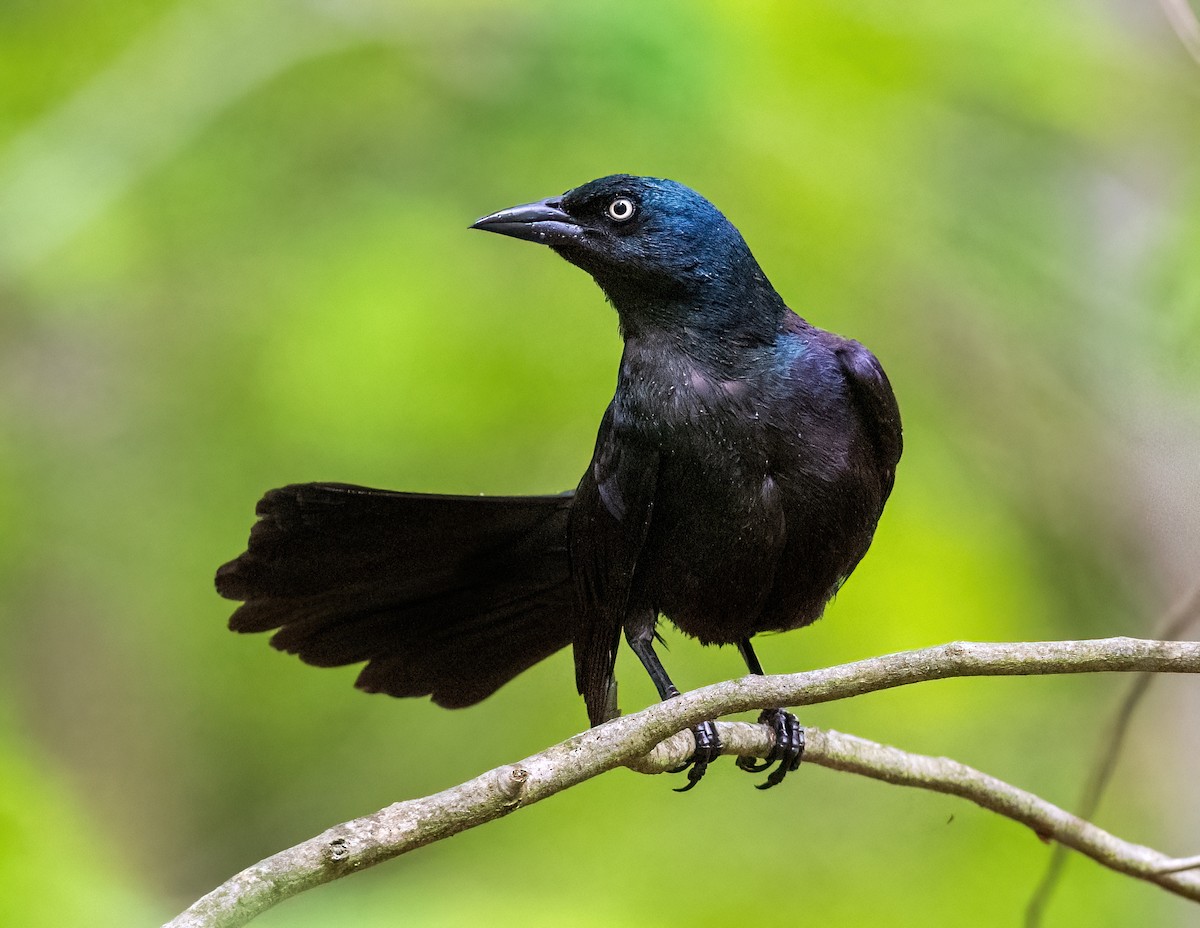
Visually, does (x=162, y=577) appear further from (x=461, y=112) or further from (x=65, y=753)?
(x=461, y=112)

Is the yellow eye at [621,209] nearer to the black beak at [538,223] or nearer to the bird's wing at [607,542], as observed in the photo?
the black beak at [538,223]

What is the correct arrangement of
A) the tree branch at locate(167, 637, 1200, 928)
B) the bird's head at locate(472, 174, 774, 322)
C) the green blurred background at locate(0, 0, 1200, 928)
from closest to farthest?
the tree branch at locate(167, 637, 1200, 928) < the bird's head at locate(472, 174, 774, 322) < the green blurred background at locate(0, 0, 1200, 928)

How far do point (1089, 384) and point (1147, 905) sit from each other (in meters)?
1.97

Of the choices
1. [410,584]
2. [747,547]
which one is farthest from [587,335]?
[747,547]

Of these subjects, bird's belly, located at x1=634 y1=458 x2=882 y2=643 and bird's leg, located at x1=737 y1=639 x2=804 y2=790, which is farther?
bird's leg, located at x1=737 y1=639 x2=804 y2=790

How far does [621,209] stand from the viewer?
3.29m

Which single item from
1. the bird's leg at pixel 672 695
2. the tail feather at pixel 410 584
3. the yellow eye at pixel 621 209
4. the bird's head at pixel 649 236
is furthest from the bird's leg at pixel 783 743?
the yellow eye at pixel 621 209

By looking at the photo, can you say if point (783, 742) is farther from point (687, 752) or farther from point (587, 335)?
point (587, 335)

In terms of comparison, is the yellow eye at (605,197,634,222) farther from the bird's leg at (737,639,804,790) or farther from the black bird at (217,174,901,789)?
the bird's leg at (737,639,804,790)

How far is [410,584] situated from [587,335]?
1.82m

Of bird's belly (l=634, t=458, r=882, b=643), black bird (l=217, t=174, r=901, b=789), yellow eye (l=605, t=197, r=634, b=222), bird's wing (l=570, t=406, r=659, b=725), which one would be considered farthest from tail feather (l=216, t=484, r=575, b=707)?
yellow eye (l=605, t=197, r=634, b=222)

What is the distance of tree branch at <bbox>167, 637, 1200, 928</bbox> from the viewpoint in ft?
6.25

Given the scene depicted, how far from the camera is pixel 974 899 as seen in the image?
15.4ft

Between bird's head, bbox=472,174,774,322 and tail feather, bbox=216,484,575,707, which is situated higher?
bird's head, bbox=472,174,774,322
